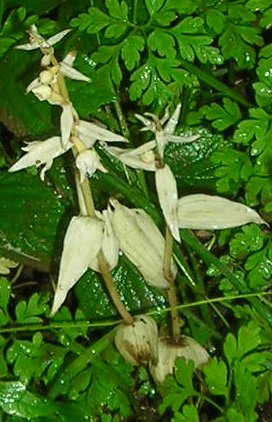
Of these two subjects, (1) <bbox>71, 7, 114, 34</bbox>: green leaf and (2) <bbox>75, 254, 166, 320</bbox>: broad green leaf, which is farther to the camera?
(2) <bbox>75, 254, 166, 320</bbox>: broad green leaf

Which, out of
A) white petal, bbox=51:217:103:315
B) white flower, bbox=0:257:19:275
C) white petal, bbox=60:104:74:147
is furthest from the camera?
white flower, bbox=0:257:19:275

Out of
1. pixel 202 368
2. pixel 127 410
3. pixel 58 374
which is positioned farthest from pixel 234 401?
pixel 58 374

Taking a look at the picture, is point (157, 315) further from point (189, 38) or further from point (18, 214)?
point (189, 38)

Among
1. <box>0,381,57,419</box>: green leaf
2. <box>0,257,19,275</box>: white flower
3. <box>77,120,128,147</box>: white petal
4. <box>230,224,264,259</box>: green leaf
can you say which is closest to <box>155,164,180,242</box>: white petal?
<box>77,120,128,147</box>: white petal

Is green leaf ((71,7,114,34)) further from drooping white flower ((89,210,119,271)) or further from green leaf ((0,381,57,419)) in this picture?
green leaf ((0,381,57,419))

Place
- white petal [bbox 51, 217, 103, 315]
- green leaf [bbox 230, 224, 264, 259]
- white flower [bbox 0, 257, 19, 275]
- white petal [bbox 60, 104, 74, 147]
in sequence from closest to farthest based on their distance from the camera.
Answer: 1. white petal [bbox 60, 104, 74, 147]
2. white petal [bbox 51, 217, 103, 315]
3. green leaf [bbox 230, 224, 264, 259]
4. white flower [bbox 0, 257, 19, 275]

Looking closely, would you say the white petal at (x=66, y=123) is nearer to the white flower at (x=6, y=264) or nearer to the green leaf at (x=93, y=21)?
the green leaf at (x=93, y=21)

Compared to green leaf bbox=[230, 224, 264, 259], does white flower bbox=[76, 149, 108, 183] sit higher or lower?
higher

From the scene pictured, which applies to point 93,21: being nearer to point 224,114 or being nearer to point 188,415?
point 224,114
